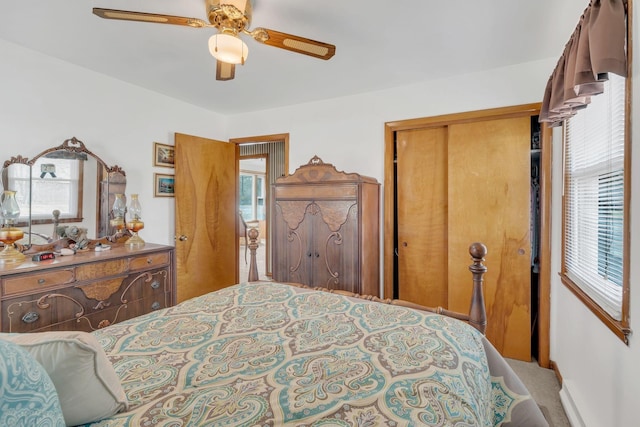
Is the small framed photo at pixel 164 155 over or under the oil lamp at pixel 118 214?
over

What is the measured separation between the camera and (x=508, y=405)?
4.29 feet

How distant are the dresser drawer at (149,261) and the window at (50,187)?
0.68 m

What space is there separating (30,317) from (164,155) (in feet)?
6.35

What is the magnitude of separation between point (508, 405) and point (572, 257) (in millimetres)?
1388

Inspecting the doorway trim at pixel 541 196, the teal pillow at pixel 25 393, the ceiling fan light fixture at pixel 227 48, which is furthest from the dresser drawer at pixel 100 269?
the doorway trim at pixel 541 196

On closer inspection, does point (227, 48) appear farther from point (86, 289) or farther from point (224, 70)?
point (86, 289)

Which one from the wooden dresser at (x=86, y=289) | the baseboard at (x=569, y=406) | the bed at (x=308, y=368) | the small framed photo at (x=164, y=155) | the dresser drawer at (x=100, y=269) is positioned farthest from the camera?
the small framed photo at (x=164, y=155)

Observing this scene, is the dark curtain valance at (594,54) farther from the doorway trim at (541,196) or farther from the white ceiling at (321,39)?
the doorway trim at (541,196)

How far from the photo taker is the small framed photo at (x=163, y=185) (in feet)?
11.0

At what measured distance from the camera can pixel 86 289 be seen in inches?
88.4

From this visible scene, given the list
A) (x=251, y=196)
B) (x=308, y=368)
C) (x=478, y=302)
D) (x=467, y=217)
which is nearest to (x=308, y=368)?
(x=308, y=368)

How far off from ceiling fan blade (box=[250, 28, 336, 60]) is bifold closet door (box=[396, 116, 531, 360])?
5.43 feet

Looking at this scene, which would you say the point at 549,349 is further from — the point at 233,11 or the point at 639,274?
the point at 233,11

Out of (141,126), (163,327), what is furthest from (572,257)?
(141,126)
